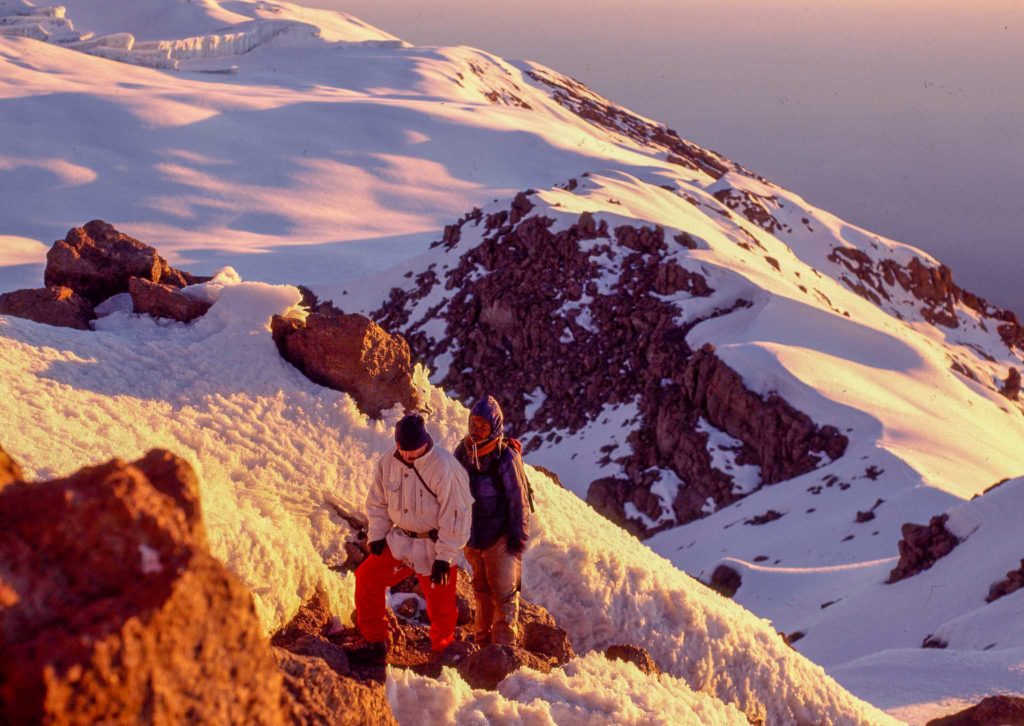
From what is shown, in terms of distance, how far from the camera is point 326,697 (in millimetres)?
3154

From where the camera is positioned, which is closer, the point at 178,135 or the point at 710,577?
the point at 710,577

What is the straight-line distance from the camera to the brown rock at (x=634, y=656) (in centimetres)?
527

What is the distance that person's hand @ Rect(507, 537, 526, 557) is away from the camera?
537cm

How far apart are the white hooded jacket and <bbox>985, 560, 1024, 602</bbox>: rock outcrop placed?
800cm

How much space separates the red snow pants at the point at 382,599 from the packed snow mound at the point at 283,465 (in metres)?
0.31

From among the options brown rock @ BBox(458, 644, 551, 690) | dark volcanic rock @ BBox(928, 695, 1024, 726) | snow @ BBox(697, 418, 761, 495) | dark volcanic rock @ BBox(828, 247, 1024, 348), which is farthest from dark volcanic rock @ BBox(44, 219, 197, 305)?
dark volcanic rock @ BBox(828, 247, 1024, 348)

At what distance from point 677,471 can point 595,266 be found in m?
5.86

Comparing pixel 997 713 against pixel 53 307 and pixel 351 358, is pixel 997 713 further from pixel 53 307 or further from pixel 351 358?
pixel 53 307

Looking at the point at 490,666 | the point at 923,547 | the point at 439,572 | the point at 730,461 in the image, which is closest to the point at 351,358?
the point at 439,572

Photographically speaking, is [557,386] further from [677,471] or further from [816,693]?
[816,693]

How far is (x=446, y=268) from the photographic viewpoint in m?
26.8

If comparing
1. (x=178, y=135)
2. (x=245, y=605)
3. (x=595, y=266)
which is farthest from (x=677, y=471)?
(x=178, y=135)

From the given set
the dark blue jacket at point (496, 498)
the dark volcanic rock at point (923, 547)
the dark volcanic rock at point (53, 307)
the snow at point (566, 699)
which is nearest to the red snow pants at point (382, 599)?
the dark blue jacket at point (496, 498)

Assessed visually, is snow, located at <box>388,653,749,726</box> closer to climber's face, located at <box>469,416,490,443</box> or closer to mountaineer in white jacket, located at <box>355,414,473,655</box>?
mountaineer in white jacket, located at <box>355,414,473,655</box>
